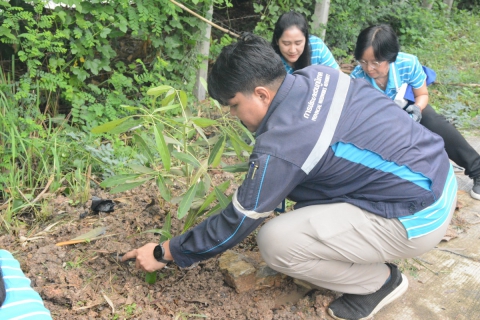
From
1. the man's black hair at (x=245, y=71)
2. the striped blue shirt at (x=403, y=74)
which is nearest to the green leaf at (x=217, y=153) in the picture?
the man's black hair at (x=245, y=71)

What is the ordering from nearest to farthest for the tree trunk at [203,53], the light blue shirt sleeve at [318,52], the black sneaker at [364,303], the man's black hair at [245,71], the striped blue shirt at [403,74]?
the man's black hair at [245,71]
the black sneaker at [364,303]
the striped blue shirt at [403,74]
the light blue shirt sleeve at [318,52]
the tree trunk at [203,53]

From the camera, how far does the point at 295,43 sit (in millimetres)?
3795

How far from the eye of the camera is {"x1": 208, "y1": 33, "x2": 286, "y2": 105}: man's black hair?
1972 millimetres

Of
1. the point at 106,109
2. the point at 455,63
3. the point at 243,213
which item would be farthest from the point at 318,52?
the point at 455,63

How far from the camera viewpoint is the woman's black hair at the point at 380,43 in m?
3.32

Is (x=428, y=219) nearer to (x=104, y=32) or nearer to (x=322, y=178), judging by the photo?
(x=322, y=178)

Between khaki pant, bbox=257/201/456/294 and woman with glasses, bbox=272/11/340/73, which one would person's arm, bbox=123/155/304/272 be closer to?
khaki pant, bbox=257/201/456/294

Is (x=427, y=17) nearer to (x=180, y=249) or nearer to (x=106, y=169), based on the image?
(x=106, y=169)

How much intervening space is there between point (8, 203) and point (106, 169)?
2.13 feet

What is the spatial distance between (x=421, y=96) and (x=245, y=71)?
2.13 meters

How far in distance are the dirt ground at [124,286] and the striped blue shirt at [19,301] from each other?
0.58m

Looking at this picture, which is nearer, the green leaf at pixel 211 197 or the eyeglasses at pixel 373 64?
the green leaf at pixel 211 197

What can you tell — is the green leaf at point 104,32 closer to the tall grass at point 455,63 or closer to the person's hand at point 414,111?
the person's hand at point 414,111

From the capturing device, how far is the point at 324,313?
7.77 feet
